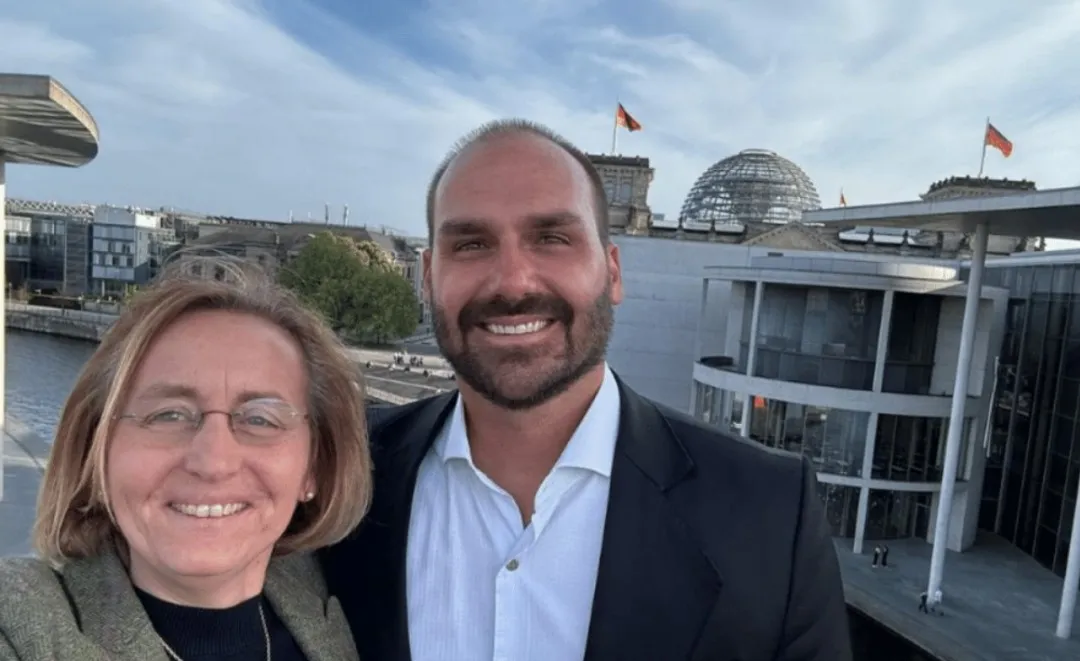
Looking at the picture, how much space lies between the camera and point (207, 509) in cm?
169

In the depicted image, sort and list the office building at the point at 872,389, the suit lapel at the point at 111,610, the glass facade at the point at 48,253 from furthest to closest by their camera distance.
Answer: the glass facade at the point at 48,253
the office building at the point at 872,389
the suit lapel at the point at 111,610

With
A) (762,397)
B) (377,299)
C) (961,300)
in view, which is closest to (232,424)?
(762,397)

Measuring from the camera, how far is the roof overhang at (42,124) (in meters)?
7.15

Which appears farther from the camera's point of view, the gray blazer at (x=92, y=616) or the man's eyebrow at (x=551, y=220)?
the man's eyebrow at (x=551, y=220)

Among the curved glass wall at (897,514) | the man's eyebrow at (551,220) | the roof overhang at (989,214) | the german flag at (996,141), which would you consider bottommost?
the curved glass wall at (897,514)

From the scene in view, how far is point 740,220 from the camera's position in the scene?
60250 mm

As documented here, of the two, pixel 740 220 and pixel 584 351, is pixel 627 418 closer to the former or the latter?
pixel 584 351

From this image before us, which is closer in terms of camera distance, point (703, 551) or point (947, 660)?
point (703, 551)

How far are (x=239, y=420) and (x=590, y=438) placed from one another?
99cm

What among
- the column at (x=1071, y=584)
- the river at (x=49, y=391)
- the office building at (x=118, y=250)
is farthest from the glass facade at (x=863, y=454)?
the office building at (x=118, y=250)

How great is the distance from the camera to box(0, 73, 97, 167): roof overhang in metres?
7.15

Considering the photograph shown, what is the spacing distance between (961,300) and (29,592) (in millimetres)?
21003

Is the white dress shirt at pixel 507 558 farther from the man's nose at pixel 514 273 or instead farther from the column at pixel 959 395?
the column at pixel 959 395

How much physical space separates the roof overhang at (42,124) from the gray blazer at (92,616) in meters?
7.32
